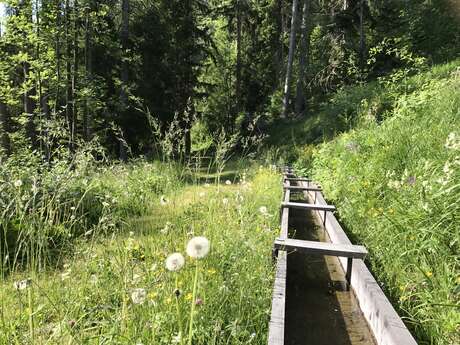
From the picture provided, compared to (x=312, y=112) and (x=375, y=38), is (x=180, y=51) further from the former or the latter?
(x=375, y=38)

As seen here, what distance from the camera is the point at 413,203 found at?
8.98 feet

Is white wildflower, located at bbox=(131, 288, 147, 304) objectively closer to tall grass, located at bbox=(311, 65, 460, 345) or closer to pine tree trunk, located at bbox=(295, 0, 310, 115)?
tall grass, located at bbox=(311, 65, 460, 345)

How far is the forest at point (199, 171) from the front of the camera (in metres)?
1.95

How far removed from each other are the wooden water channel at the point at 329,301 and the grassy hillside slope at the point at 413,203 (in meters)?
0.21

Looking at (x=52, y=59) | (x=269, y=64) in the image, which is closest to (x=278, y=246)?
(x=52, y=59)

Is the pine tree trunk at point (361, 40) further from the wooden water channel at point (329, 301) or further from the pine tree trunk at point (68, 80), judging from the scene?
the wooden water channel at point (329, 301)

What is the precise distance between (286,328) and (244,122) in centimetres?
1752

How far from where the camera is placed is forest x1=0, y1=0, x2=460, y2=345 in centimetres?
195

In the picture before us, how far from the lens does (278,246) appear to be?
2.88 meters

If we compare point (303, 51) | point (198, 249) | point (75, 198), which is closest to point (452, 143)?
point (198, 249)

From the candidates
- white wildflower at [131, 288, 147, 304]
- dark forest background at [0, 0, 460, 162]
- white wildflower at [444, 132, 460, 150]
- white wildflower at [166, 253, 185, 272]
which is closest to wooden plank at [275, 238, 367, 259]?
white wildflower at [444, 132, 460, 150]

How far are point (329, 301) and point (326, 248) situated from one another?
0.42 m

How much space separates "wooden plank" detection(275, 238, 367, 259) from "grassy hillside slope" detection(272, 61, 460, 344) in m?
0.22

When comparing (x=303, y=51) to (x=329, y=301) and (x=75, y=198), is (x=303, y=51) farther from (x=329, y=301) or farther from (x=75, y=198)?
(x=329, y=301)
